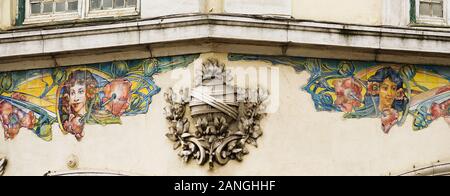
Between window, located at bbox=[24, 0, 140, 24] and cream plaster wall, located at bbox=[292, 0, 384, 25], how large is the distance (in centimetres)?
222

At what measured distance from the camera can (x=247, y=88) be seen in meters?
24.6

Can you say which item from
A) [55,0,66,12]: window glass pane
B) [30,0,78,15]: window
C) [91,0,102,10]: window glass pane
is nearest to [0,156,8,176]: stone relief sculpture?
[30,0,78,15]: window

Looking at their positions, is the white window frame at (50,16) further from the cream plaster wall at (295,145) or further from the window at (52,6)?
the cream plaster wall at (295,145)

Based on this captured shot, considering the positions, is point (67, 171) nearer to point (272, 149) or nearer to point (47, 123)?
point (47, 123)

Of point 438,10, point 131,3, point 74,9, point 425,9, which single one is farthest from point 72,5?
point 438,10

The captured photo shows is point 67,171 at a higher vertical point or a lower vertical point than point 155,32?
lower

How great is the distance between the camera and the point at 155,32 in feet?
80.6

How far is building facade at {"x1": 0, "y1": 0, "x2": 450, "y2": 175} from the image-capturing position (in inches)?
963

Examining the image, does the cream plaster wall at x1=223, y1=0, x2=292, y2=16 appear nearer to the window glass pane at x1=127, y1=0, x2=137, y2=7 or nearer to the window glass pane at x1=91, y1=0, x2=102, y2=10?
the window glass pane at x1=127, y1=0, x2=137, y2=7

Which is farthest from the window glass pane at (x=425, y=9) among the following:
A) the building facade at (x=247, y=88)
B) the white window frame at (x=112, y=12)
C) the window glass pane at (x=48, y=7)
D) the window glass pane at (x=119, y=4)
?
the window glass pane at (x=48, y=7)

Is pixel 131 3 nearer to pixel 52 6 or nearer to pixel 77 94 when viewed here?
pixel 52 6

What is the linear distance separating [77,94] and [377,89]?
402 centimetres

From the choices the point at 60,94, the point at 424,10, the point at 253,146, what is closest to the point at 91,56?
the point at 60,94

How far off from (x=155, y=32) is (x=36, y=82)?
2061 millimetres
